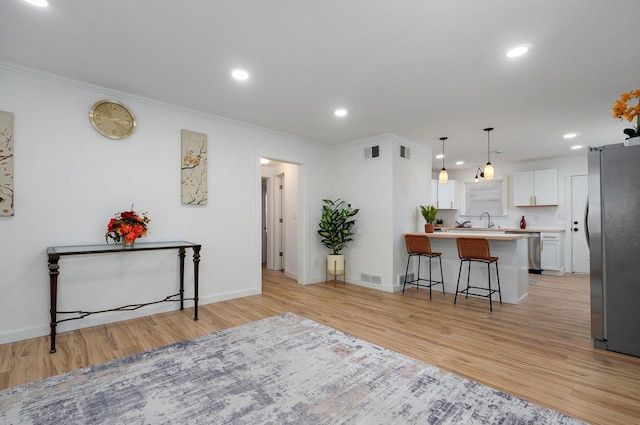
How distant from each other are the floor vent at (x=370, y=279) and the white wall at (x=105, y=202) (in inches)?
74.2

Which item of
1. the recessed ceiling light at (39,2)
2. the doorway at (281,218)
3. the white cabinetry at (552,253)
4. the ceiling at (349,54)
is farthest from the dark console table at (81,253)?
the white cabinetry at (552,253)

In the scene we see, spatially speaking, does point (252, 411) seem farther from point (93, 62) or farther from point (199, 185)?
point (93, 62)

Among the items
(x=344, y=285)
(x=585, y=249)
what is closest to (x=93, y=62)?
(x=344, y=285)

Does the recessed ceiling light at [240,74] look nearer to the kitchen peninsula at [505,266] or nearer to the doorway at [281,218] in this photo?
the doorway at [281,218]

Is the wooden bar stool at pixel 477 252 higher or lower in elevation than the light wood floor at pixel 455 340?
higher

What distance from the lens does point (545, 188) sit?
271 inches

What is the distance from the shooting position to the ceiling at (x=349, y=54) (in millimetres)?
2080

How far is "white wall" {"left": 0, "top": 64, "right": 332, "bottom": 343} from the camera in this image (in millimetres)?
2928

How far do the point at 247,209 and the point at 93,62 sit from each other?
8.15 feet

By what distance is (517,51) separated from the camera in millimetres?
2531

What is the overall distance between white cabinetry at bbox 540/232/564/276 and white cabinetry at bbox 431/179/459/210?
2.20 m

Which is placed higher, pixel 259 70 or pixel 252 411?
pixel 259 70

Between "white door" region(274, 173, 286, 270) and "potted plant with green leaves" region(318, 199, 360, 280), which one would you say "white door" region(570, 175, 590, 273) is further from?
"white door" region(274, 173, 286, 270)

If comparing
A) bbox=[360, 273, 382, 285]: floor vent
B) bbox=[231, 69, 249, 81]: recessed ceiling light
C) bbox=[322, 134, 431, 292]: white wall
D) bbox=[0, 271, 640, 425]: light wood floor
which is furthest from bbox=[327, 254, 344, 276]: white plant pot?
bbox=[231, 69, 249, 81]: recessed ceiling light
